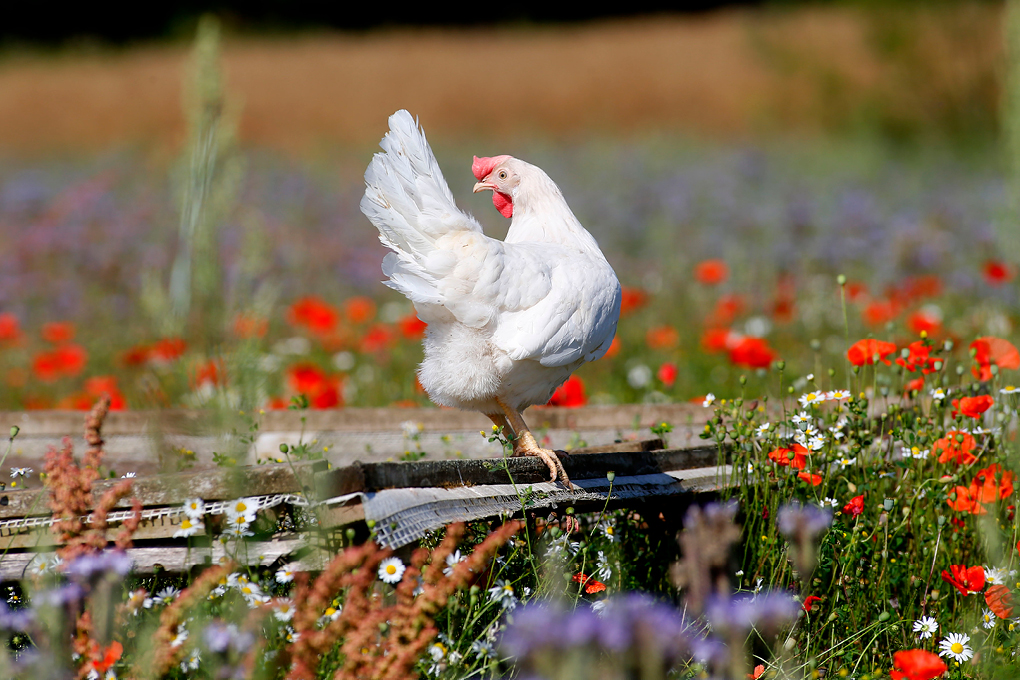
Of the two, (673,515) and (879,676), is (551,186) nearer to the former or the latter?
(673,515)

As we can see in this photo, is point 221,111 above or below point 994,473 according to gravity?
above

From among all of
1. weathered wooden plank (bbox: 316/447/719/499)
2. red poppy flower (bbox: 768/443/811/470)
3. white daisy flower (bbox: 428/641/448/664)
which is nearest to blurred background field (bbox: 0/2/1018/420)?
weathered wooden plank (bbox: 316/447/719/499)

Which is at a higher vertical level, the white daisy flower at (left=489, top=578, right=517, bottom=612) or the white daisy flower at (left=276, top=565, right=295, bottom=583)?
the white daisy flower at (left=276, top=565, right=295, bottom=583)

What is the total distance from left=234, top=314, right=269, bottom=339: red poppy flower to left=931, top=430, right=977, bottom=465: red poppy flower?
1.81 metres

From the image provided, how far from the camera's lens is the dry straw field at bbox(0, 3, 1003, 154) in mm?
11672

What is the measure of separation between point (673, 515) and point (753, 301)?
404 centimetres

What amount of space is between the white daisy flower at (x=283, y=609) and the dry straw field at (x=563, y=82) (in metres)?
9.93

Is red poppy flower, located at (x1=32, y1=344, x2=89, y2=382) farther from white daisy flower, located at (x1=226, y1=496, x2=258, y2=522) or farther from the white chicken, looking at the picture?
white daisy flower, located at (x1=226, y1=496, x2=258, y2=522)

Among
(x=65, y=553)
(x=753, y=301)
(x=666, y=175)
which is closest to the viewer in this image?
(x=65, y=553)

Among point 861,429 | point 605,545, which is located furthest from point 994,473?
point 605,545

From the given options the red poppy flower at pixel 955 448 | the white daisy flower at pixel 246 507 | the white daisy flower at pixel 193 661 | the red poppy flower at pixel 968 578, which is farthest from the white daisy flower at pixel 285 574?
the red poppy flower at pixel 955 448

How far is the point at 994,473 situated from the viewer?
7.21 feet

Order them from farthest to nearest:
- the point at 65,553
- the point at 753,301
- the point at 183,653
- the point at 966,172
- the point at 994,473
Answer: the point at 966,172, the point at 753,301, the point at 994,473, the point at 65,553, the point at 183,653

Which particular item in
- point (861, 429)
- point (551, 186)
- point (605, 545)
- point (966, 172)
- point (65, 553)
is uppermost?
point (966, 172)
